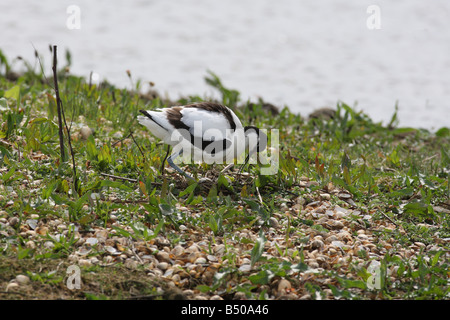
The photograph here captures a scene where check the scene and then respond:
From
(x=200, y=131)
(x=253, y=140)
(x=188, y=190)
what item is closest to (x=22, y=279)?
(x=188, y=190)

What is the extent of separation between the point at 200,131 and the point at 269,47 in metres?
7.41

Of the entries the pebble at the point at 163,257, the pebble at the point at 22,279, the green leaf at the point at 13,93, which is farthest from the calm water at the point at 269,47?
the pebble at the point at 22,279

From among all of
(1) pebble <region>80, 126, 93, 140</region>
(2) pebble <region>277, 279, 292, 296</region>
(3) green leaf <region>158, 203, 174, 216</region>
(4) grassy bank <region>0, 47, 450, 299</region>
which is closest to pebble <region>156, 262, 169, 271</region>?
(4) grassy bank <region>0, 47, 450, 299</region>

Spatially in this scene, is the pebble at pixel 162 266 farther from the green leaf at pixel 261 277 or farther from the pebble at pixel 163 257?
the green leaf at pixel 261 277

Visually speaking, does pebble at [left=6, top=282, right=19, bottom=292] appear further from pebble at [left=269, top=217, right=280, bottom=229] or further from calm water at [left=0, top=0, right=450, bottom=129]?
calm water at [left=0, top=0, right=450, bottom=129]

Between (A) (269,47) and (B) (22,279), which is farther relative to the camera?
(A) (269,47)

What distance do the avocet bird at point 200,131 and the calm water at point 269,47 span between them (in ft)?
12.8

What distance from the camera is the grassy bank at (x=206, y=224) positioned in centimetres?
338

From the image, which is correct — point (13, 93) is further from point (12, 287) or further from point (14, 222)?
point (12, 287)

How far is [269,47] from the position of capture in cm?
1165

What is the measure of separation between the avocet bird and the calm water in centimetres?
391
